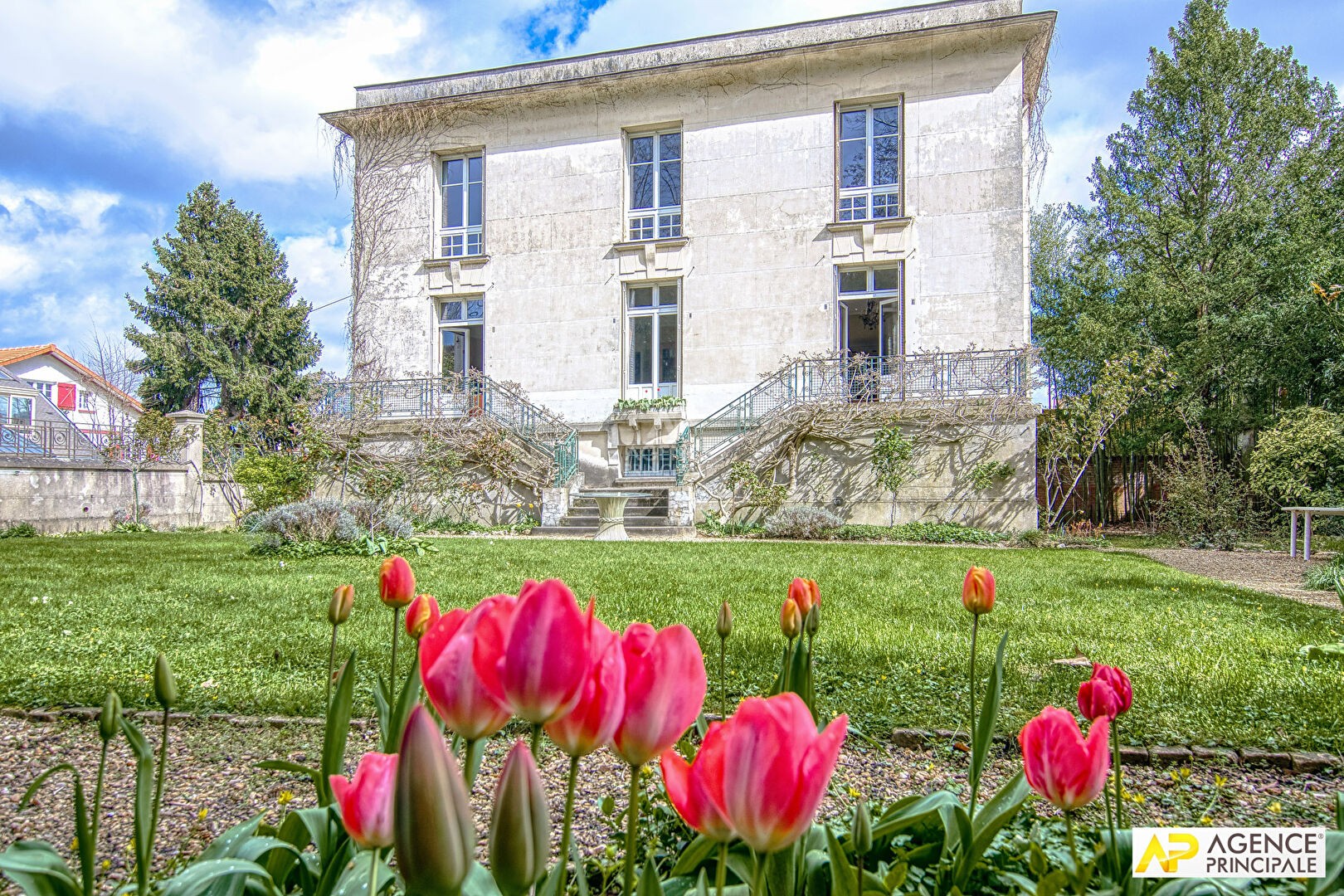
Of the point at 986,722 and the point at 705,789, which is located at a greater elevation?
the point at 705,789

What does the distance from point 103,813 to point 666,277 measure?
545 inches

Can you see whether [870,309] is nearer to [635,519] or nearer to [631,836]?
[635,519]

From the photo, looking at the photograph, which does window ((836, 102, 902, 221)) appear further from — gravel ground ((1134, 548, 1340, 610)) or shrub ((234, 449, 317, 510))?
shrub ((234, 449, 317, 510))

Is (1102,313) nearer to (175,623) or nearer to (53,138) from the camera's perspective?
(175,623)

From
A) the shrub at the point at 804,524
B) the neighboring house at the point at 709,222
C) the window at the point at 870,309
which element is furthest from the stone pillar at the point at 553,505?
the window at the point at 870,309

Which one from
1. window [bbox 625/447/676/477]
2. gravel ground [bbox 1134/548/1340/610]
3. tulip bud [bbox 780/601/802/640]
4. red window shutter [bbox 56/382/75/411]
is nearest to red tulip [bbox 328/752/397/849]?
tulip bud [bbox 780/601/802/640]

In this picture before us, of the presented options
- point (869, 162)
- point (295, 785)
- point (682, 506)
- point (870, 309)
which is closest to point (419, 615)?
point (295, 785)

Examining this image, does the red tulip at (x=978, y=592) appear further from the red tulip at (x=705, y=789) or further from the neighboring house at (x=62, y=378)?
the neighboring house at (x=62, y=378)

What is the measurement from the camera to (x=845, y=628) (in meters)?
4.01

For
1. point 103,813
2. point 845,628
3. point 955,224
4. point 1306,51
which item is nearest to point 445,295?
point 955,224

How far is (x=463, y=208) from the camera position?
16.6 metres

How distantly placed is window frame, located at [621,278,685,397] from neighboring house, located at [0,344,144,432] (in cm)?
2713

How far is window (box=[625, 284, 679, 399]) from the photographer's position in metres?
15.1

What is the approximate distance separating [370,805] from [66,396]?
4154cm
